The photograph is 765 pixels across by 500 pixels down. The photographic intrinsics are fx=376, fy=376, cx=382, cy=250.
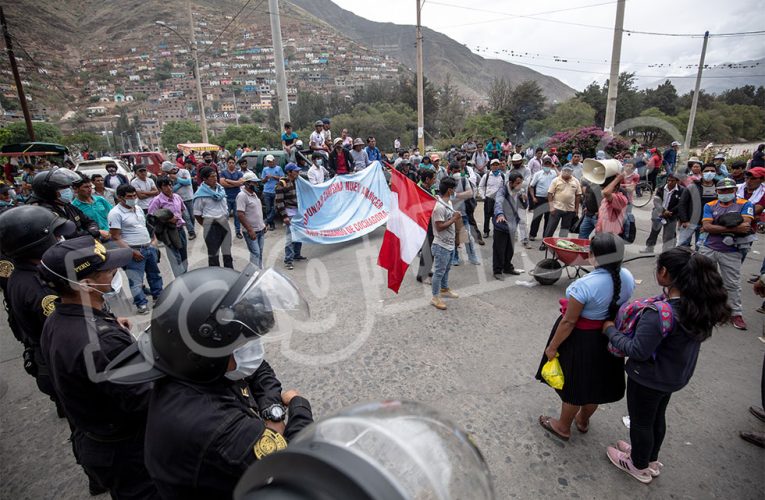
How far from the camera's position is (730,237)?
451 cm

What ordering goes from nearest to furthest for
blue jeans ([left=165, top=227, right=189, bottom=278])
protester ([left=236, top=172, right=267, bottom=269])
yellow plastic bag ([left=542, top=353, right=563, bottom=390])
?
1. yellow plastic bag ([left=542, top=353, right=563, bottom=390])
2. blue jeans ([left=165, top=227, right=189, bottom=278])
3. protester ([left=236, top=172, right=267, bottom=269])

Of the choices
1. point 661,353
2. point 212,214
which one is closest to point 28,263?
point 212,214

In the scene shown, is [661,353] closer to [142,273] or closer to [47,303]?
[47,303]

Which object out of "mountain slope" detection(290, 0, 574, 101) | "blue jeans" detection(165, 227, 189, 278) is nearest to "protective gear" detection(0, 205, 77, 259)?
"blue jeans" detection(165, 227, 189, 278)

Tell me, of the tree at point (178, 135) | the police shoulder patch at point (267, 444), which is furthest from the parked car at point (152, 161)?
the tree at point (178, 135)

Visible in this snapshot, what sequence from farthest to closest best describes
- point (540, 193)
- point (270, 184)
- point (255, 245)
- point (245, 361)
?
1. point (270, 184)
2. point (540, 193)
3. point (255, 245)
4. point (245, 361)

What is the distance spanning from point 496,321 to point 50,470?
14.8 feet

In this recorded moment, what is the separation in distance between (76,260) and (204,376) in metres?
1.22

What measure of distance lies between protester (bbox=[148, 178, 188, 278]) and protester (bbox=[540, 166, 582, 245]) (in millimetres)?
6508

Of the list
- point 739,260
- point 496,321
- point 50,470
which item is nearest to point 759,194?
point 739,260

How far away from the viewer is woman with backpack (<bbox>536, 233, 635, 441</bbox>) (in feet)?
8.35

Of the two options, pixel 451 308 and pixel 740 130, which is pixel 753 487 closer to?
pixel 451 308

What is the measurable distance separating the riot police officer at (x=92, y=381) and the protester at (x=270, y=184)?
7.57 m

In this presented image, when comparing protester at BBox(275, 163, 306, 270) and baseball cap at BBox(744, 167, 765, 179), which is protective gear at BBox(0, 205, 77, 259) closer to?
protester at BBox(275, 163, 306, 270)
